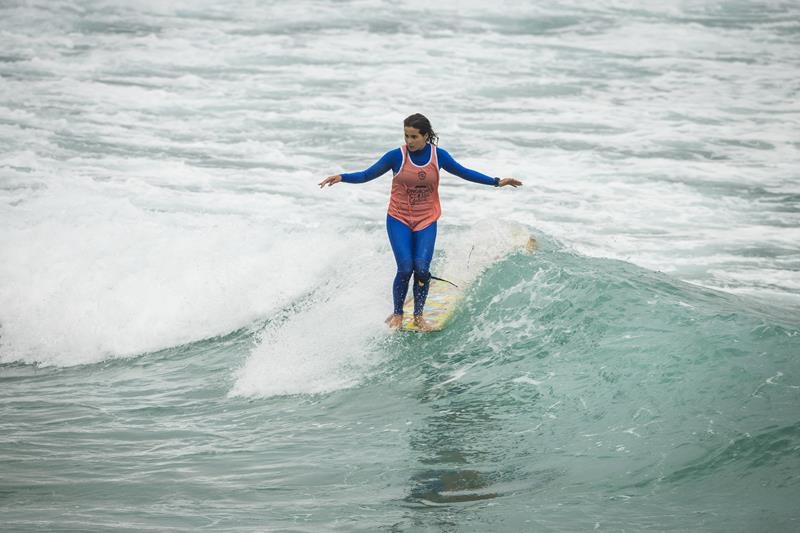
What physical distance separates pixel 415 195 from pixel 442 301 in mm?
1591

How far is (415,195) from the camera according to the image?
8234 mm

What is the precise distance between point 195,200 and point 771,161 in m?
9.75

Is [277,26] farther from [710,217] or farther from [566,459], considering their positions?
[566,459]

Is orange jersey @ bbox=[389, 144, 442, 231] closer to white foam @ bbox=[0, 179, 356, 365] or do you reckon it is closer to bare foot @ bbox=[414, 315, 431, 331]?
bare foot @ bbox=[414, 315, 431, 331]

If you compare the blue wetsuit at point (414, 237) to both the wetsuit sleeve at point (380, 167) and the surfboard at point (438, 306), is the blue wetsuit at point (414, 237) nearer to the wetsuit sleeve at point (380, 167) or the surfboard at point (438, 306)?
the wetsuit sleeve at point (380, 167)

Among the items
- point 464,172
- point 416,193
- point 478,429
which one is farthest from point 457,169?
point 478,429

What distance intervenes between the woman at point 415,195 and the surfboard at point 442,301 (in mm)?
579

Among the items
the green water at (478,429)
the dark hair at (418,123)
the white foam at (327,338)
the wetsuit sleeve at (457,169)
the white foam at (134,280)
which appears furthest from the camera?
the white foam at (134,280)

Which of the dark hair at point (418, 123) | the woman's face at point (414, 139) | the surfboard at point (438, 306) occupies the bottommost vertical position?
the surfboard at point (438, 306)

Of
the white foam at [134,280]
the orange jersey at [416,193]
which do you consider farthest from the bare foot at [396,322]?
the white foam at [134,280]

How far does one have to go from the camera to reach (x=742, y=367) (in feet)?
24.5

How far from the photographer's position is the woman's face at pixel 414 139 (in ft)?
25.7

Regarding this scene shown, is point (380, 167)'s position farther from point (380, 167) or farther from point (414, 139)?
point (414, 139)

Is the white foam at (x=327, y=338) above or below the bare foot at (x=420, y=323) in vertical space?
below
